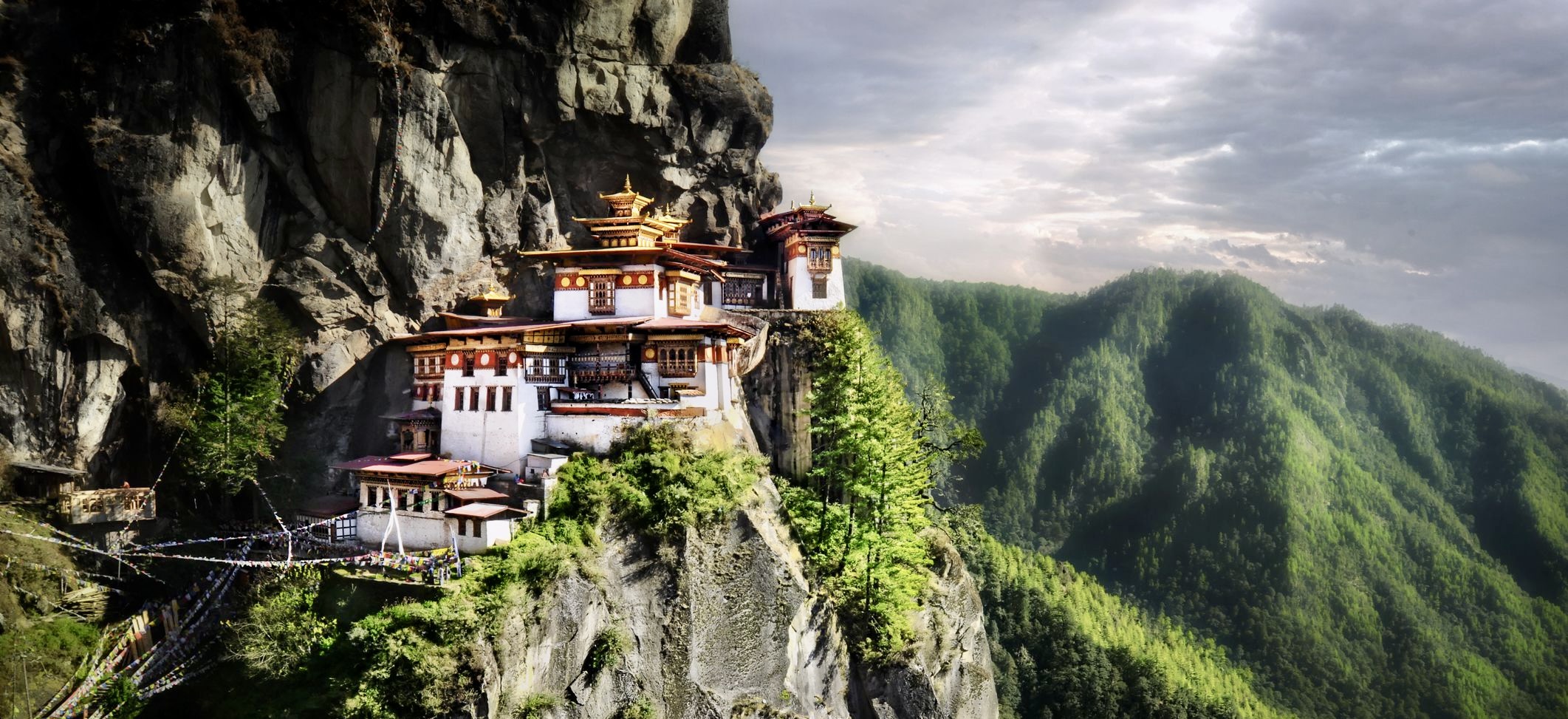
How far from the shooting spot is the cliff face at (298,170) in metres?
28.9

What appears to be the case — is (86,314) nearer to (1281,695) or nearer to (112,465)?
(112,465)

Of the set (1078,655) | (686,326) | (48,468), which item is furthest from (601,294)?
(1078,655)

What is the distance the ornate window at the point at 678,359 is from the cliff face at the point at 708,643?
16.0 feet

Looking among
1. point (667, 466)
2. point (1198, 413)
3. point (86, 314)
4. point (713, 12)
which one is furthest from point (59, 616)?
point (1198, 413)

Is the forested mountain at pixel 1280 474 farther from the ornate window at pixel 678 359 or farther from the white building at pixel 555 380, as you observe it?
the ornate window at pixel 678 359

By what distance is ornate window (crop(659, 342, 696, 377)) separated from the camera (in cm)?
3136

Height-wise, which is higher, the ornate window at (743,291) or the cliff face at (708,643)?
the ornate window at (743,291)

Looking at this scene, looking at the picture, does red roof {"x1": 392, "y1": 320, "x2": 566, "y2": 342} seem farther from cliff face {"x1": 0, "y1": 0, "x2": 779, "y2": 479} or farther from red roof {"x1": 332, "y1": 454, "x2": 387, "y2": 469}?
red roof {"x1": 332, "y1": 454, "x2": 387, "y2": 469}

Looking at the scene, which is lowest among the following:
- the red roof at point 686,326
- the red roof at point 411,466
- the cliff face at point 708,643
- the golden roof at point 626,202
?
the cliff face at point 708,643

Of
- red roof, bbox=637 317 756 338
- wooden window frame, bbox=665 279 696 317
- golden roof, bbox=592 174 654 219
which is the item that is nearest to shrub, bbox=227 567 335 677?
red roof, bbox=637 317 756 338

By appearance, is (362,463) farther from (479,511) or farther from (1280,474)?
(1280,474)

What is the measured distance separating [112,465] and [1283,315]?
158 meters

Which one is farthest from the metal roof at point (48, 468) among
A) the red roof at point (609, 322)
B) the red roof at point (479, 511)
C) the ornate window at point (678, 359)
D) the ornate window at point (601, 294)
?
the ornate window at point (678, 359)

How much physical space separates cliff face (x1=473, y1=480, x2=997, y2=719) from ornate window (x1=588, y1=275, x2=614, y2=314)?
33.3 ft
